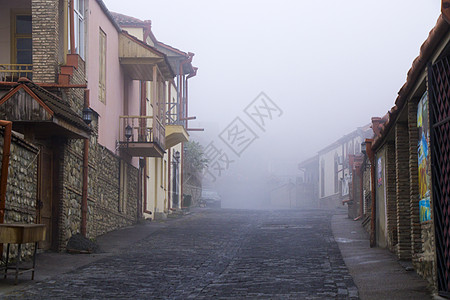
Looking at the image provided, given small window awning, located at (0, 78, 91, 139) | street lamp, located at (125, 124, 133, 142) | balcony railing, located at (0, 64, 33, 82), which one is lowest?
small window awning, located at (0, 78, 91, 139)

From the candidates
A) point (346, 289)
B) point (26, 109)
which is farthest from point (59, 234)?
point (346, 289)

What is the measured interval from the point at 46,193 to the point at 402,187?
7.34m

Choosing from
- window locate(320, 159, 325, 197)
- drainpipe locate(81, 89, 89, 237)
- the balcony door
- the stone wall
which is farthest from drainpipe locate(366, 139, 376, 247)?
window locate(320, 159, 325, 197)

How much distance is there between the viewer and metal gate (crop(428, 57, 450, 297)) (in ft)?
25.8

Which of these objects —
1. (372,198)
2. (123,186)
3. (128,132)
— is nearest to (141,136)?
(128,132)

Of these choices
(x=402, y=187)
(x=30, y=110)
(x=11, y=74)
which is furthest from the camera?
(x=11, y=74)

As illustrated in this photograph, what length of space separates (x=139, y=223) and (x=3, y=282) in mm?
13212

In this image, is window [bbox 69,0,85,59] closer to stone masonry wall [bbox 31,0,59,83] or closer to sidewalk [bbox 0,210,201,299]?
stone masonry wall [bbox 31,0,59,83]

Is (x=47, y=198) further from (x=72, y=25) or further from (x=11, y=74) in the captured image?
(x=72, y=25)

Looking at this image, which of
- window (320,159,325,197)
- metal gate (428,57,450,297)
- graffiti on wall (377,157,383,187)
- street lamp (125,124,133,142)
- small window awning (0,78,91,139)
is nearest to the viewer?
metal gate (428,57,450,297)

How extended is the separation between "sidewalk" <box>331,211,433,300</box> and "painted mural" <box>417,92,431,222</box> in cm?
100

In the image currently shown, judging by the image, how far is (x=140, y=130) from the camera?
21516 millimetres

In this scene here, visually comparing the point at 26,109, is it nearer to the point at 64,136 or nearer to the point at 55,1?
the point at 64,136

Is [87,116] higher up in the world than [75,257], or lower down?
higher up
